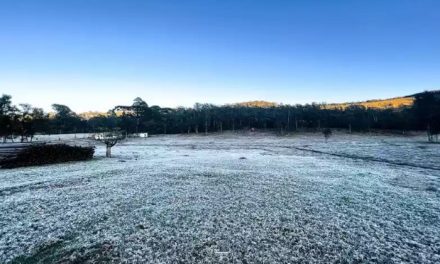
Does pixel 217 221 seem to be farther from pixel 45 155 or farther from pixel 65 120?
pixel 65 120

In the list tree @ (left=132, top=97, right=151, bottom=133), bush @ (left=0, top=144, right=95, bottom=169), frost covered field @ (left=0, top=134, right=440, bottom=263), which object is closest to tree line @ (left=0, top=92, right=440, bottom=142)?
tree @ (left=132, top=97, right=151, bottom=133)

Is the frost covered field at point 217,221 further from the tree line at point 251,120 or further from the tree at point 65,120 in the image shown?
the tree at point 65,120

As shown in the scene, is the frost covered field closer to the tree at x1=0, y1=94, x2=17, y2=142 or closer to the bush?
the bush

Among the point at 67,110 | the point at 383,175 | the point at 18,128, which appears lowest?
the point at 383,175

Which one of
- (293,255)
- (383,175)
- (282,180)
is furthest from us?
(383,175)

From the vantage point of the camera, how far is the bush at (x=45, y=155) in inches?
955

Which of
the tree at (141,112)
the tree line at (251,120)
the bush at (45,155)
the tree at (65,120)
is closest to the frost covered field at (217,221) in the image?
the bush at (45,155)

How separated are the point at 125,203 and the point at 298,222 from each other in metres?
7.34

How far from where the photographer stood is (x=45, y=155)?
25.8 metres

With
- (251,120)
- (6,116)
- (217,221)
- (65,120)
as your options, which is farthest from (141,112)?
(217,221)

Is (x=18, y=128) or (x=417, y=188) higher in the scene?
(x=18, y=128)

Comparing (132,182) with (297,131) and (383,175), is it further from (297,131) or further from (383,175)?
(297,131)

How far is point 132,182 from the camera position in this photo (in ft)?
52.4

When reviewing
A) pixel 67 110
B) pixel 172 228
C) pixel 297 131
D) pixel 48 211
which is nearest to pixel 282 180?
pixel 172 228
